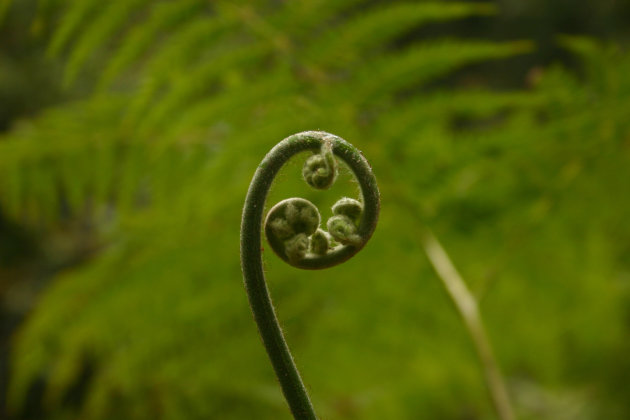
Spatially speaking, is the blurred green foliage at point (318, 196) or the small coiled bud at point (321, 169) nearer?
the small coiled bud at point (321, 169)

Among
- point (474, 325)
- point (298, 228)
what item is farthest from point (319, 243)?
point (474, 325)

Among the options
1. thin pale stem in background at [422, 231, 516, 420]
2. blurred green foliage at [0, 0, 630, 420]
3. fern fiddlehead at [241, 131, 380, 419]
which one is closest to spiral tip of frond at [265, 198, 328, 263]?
fern fiddlehead at [241, 131, 380, 419]

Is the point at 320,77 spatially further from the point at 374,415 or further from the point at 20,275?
the point at 20,275

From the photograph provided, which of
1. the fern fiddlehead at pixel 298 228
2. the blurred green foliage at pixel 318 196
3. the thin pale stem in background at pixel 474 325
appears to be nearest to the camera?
the fern fiddlehead at pixel 298 228

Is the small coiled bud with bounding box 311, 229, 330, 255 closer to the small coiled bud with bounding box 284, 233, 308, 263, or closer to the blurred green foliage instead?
the small coiled bud with bounding box 284, 233, 308, 263

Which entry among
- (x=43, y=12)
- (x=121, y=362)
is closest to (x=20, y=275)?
(x=121, y=362)

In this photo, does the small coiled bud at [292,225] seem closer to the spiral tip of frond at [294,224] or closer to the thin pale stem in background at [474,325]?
the spiral tip of frond at [294,224]

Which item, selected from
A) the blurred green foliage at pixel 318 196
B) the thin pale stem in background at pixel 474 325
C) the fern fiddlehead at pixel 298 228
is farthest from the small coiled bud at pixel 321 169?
the blurred green foliage at pixel 318 196
